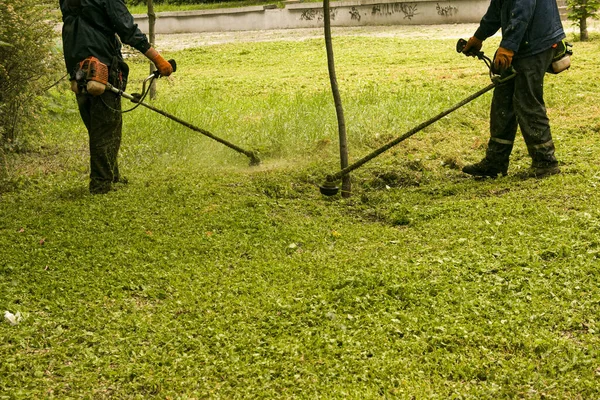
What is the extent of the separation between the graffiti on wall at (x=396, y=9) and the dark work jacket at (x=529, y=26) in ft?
49.7

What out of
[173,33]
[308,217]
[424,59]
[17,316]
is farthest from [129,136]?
[173,33]

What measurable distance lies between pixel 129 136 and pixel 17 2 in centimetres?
187

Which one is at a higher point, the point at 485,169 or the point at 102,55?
the point at 102,55

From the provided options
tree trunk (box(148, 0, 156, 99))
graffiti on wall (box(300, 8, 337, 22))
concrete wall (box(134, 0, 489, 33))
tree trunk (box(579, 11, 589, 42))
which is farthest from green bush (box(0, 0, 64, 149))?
graffiti on wall (box(300, 8, 337, 22))

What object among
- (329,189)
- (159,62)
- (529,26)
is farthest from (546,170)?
(159,62)

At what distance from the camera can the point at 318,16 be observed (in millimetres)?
21438

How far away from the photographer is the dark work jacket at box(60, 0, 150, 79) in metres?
5.14

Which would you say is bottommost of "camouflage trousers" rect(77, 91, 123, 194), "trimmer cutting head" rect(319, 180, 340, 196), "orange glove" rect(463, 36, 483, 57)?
"trimmer cutting head" rect(319, 180, 340, 196)

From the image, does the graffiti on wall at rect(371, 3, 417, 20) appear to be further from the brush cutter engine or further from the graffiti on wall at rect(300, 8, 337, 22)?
the brush cutter engine

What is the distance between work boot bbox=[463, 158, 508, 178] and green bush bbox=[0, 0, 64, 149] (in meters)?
4.22

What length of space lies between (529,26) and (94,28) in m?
3.44

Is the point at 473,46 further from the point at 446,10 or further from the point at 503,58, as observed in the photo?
the point at 446,10

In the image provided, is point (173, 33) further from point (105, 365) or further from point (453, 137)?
point (105, 365)

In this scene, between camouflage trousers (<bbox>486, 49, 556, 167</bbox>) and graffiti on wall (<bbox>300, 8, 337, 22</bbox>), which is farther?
graffiti on wall (<bbox>300, 8, 337, 22</bbox>)
